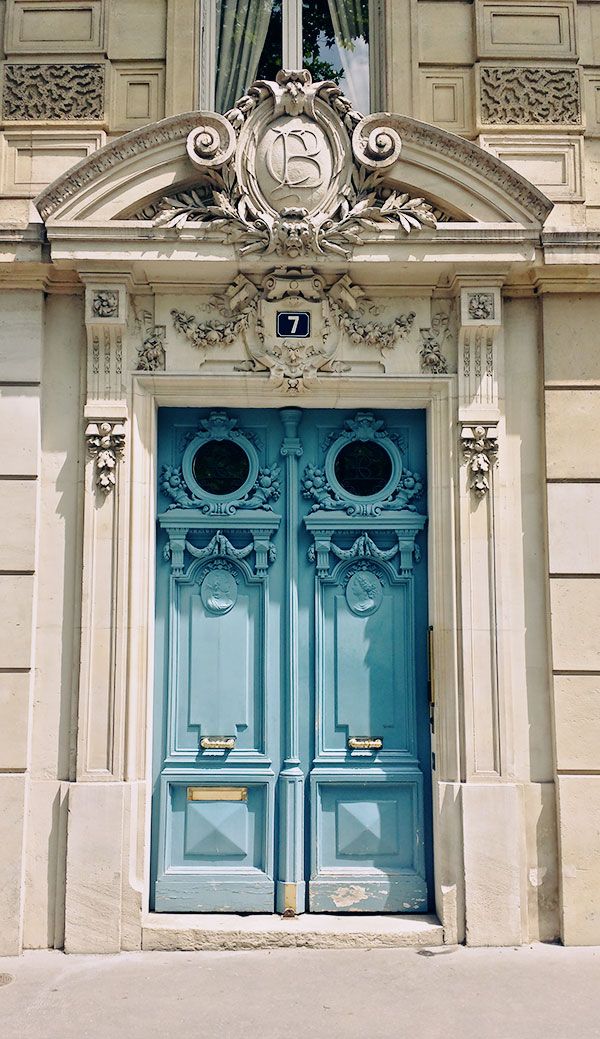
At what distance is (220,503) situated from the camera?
6.55 metres

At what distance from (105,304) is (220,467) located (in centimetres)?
129

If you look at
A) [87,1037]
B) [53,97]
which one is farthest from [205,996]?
[53,97]

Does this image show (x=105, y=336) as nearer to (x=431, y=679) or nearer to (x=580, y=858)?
(x=431, y=679)

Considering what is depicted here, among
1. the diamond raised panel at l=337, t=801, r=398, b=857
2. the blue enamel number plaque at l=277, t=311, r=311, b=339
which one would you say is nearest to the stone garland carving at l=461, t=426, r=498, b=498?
the blue enamel number plaque at l=277, t=311, r=311, b=339

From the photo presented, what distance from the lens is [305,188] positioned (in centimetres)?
629

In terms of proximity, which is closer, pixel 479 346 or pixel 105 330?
pixel 105 330

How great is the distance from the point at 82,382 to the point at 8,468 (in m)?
0.73

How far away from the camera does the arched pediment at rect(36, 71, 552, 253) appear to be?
6219 millimetres

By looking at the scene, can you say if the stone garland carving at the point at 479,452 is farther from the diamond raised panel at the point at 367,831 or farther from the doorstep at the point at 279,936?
the doorstep at the point at 279,936

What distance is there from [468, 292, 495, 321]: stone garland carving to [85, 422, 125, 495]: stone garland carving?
2362mm

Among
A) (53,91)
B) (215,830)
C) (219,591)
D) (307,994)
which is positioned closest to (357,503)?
(219,591)

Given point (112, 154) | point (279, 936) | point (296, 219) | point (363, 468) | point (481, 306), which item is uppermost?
point (112, 154)

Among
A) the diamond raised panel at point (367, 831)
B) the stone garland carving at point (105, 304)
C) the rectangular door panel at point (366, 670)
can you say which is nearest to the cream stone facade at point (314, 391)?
the stone garland carving at point (105, 304)

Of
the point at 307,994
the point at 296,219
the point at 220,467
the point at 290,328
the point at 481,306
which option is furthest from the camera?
the point at 220,467
